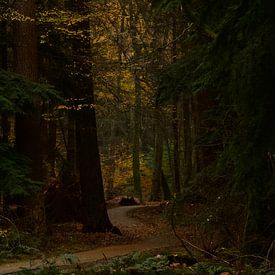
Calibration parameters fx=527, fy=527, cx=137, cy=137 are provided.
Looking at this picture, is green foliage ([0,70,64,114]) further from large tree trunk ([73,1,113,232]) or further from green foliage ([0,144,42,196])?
large tree trunk ([73,1,113,232])

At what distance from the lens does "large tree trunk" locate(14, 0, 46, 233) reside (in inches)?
616

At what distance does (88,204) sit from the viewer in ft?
61.7

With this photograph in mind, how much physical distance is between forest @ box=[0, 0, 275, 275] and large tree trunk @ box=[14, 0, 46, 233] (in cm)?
3

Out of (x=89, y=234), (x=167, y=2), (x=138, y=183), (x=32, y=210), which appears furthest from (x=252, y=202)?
(x=138, y=183)

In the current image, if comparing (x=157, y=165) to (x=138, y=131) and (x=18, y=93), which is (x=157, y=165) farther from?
(x=18, y=93)

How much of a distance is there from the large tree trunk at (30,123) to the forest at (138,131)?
3 cm

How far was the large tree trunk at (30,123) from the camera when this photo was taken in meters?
15.6

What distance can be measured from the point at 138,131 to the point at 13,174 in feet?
70.0

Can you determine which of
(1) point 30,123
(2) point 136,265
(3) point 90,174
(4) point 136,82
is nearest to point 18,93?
(1) point 30,123

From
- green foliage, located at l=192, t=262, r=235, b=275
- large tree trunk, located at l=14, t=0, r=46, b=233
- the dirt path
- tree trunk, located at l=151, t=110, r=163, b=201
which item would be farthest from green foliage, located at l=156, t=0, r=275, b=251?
tree trunk, located at l=151, t=110, r=163, b=201

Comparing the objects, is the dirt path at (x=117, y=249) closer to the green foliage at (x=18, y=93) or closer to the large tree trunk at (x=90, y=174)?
the large tree trunk at (x=90, y=174)

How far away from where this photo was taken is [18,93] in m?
13.2

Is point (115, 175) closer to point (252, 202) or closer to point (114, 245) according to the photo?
point (114, 245)

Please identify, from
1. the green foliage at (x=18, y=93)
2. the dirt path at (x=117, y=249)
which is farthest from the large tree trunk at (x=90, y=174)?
the green foliage at (x=18, y=93)
